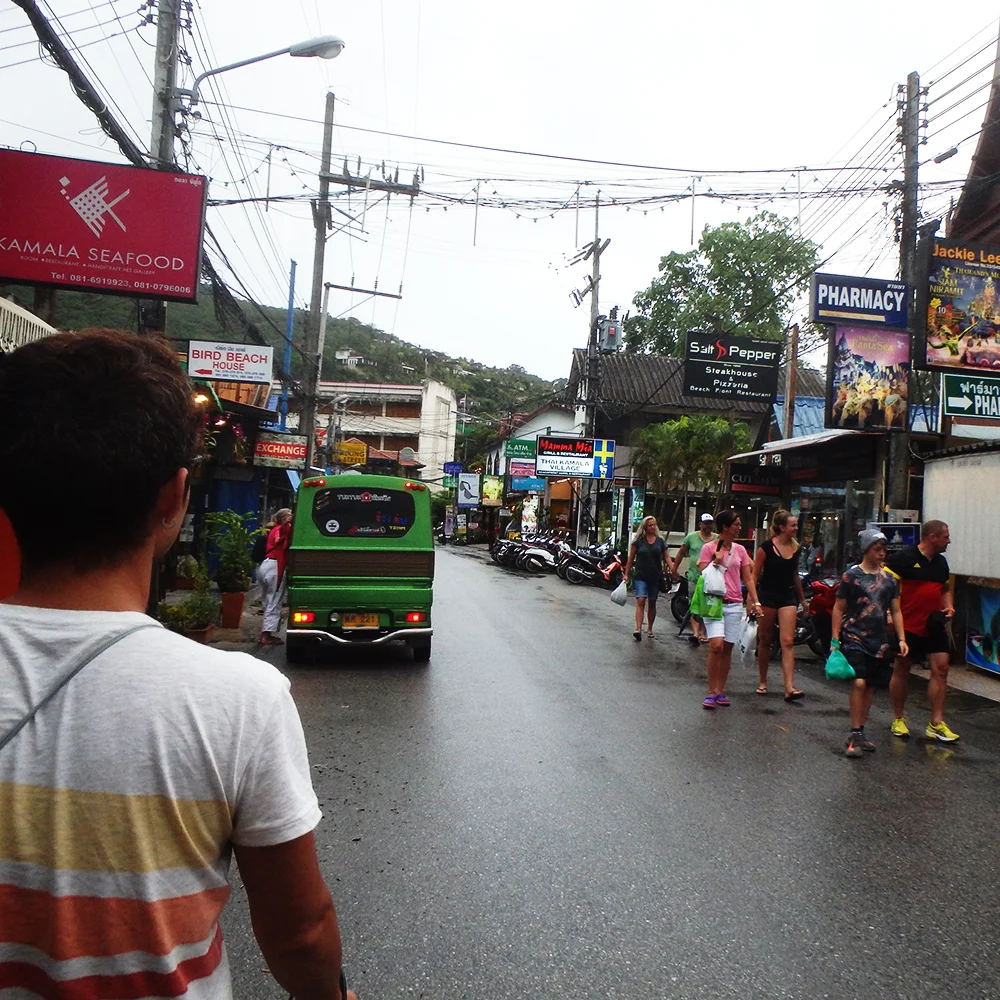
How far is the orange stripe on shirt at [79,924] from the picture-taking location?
3.76ft

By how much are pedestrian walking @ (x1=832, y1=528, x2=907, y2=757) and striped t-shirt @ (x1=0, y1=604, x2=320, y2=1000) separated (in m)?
5.98

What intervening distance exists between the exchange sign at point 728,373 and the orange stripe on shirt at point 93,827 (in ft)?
68.0

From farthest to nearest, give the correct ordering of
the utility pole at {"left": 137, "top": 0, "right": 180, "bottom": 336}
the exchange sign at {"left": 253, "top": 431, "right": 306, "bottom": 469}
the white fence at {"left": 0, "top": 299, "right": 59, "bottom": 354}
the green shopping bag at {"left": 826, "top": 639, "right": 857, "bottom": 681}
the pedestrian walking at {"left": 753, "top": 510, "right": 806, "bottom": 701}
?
the exchange sign at {"left": 253, "top": 431, "right": 306, "bottom": 469} < the utility pole at {"left": 137, "top": 0, "right": 180, "bottom": 336} < the white fence at {"left": 0, "top": 299, "right": 59, "bottom": 354} < the pedestrian walking at {"left": 753, "top": 510, "right": 806, "bottom": 701} < the green shopping bag at {"left": 826, "top": 639, "right": 857, "bottom": 681}

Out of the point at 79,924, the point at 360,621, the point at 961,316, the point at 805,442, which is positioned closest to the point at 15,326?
the point at 360,621

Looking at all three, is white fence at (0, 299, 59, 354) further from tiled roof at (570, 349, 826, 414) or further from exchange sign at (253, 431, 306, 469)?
tiled roof at (570, 349, 826, 414)

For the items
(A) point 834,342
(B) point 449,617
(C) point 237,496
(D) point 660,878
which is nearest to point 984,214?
(A) point 834,342

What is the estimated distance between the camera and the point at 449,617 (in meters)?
14.2

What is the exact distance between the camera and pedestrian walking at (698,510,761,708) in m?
7.82

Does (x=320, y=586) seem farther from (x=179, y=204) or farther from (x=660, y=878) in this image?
(x=660, y=878)

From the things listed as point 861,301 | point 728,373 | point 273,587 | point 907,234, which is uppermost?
point 907,234

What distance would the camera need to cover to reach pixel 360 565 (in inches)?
378

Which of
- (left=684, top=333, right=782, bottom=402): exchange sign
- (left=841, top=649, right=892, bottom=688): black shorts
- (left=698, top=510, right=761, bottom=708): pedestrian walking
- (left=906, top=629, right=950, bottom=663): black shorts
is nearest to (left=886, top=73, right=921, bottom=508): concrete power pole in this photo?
(left=698, top=510, right=761, bottom=708): pedestrian walking

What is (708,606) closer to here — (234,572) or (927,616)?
(927,616)

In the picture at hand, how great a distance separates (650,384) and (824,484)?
1930cm
